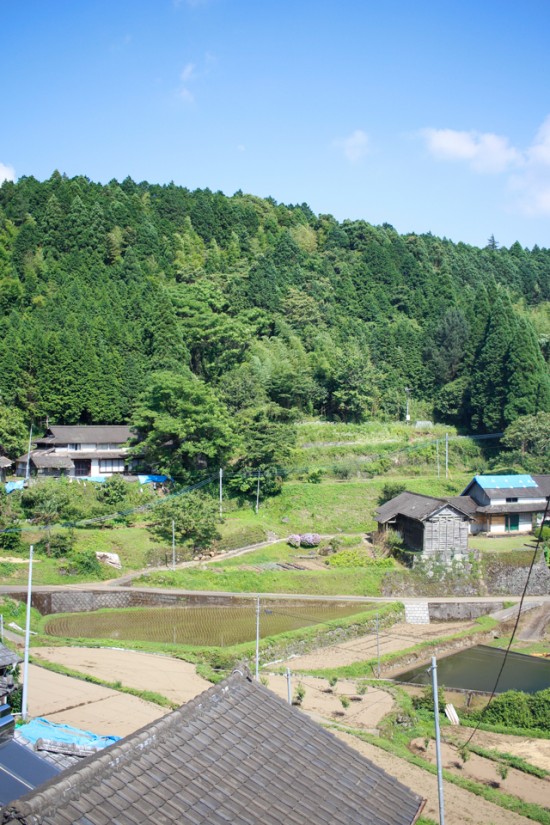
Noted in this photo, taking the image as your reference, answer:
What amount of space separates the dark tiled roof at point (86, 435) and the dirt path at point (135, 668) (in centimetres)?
1654

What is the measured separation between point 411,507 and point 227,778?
27.2 m

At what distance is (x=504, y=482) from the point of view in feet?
109

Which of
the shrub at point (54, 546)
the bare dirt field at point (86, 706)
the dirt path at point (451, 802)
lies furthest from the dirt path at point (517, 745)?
the shrub at point (54, 546)

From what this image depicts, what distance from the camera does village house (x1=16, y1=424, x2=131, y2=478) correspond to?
35781 millimetres

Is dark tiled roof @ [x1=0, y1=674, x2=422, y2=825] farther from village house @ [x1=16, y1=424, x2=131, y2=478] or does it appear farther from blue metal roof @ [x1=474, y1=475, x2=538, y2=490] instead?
village house @ [x1=16, y1=424, x2=131, y2=478]

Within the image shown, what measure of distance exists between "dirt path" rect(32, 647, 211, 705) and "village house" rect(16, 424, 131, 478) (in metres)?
15.5

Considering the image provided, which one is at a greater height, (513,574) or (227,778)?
(227,778)

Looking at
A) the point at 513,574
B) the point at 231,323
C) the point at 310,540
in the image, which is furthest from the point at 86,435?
the point at 513,574

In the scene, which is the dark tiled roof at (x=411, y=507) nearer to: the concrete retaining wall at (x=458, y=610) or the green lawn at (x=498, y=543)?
the green lawn at (x=498, y=543)

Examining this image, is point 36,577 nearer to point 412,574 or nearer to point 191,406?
point 191,406

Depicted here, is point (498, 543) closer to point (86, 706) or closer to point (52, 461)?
point (86, 706)

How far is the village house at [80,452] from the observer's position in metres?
35.8

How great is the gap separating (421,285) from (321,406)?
1944cm

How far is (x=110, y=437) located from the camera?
37.6 m
